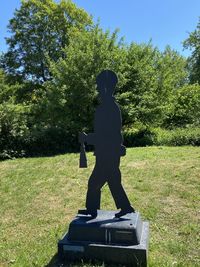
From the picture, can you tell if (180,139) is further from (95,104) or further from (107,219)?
(107,219)

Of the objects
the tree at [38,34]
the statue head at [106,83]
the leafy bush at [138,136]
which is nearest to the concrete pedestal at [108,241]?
the statue head at [106,83]

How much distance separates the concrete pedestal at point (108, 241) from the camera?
165 inches

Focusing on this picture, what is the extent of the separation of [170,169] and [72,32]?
18.1m

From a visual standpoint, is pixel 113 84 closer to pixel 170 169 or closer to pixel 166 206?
pixel 166 206

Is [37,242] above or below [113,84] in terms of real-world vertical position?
below

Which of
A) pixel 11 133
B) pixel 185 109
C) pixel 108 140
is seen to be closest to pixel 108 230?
pixel 108 140

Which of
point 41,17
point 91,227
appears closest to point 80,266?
point 91,227

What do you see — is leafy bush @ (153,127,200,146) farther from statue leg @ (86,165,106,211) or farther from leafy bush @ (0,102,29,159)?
statue leg @ (86,165,106,211)

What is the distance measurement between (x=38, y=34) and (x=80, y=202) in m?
Answer: 22.0

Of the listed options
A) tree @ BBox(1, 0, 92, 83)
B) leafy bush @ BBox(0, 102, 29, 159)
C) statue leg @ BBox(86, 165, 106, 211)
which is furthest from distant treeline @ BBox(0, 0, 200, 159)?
tree @ BBox(1, 0, 92, 83)

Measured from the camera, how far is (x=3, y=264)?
458cm

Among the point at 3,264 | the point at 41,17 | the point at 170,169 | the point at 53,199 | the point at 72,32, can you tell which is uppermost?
the point at 41,17

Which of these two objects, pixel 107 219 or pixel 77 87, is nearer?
pixel 107 219

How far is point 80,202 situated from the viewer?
22.3 ft
